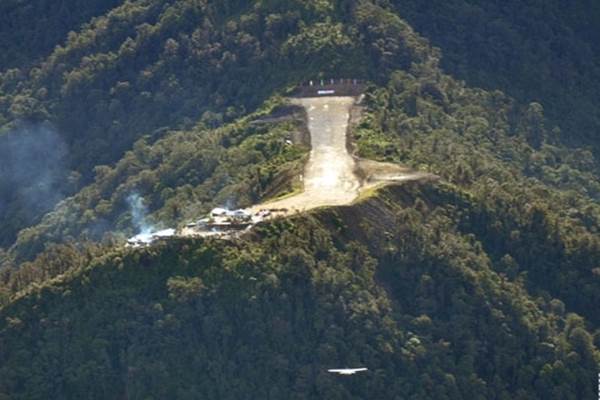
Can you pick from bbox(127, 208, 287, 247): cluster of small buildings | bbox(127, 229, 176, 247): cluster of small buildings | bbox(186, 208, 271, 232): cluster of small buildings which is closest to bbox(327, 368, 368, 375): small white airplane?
bbox(127, 208, 287, 247): cluster of small buildings

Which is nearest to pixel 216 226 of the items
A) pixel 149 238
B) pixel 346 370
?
pixel 149 238

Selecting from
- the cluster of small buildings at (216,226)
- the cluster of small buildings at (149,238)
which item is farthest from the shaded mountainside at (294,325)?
the cluster of small buildings at (216,226)

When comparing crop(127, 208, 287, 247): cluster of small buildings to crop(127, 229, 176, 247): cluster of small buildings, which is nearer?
crop(127, 229, 176, 247): cluster of small buildings

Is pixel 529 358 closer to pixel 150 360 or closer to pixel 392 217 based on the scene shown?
pixel 392 217

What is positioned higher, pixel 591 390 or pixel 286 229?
pixel 286 229

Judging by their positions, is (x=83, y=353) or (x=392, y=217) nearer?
(x=83, y=353)

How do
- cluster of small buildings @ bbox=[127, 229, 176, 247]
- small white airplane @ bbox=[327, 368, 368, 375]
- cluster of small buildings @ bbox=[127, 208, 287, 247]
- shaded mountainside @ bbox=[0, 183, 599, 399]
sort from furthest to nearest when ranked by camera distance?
cluster of small buildings @ bbox=[127, 208, 287, 247]
cluster of small buildings @ bbox=[127, 229, 176, 247]
shaded mountainside @ bbox=[0, 183, 599, 399]
small white airplane @ bbox=[327, 368, 368, 375]

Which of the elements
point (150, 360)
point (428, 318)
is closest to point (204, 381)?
point (150, 360)

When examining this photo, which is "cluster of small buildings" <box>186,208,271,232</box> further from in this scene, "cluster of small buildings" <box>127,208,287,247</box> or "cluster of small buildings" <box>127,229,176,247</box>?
"cluster of small buildings" <box>127,229,176,247</box>
